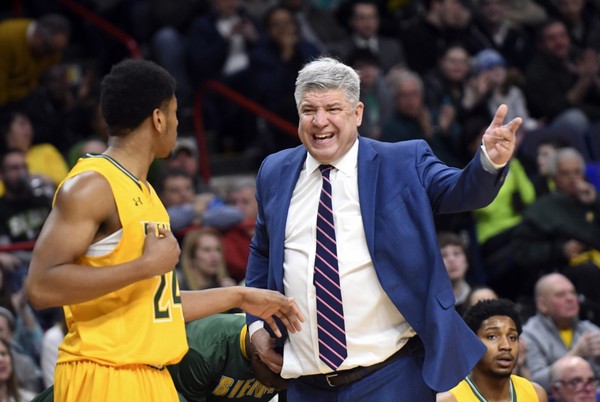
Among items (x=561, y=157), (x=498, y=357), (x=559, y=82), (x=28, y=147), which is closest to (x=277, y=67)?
(x=28, y=147)

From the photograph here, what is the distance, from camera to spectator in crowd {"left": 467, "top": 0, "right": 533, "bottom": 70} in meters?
12.5

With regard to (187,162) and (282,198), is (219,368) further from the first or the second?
(187,162)

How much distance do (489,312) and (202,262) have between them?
2.72 m

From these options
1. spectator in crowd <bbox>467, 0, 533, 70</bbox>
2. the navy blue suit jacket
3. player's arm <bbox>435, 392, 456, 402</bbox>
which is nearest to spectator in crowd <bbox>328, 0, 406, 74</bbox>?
spectator in crowd <bbox>467, 0, 533, 70</bbox>

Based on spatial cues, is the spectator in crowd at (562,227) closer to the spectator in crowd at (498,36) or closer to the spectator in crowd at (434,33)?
the spectator in crowd at (434,33)

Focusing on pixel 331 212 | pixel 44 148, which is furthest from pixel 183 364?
pixel 44 148

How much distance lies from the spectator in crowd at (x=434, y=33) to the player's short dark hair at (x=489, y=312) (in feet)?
20.0

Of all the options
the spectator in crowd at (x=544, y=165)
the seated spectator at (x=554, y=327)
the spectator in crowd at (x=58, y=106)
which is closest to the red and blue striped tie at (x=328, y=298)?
the seated spectator at (x=554, y=327)

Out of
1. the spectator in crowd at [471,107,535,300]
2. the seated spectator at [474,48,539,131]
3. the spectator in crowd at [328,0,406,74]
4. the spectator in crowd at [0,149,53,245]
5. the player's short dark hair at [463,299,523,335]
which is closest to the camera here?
the player's short dark hair at [463,299,523,335]

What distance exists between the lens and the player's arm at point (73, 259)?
3932mm

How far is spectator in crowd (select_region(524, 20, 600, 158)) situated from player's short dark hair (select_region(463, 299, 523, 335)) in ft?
17.7

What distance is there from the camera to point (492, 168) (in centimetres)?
398

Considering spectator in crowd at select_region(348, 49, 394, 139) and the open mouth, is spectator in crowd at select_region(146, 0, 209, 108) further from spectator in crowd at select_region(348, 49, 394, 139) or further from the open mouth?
the open mouth

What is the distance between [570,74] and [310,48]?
2849 mm
